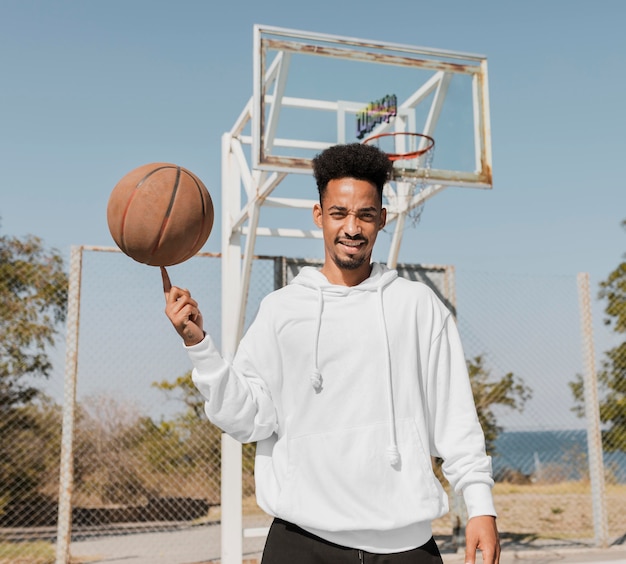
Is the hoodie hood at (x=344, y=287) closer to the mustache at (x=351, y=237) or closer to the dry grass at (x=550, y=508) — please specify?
the mustache at (x=351, y=237)

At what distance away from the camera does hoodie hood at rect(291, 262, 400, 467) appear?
1.85 metres

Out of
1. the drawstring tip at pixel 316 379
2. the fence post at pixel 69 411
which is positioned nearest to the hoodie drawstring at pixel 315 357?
the drawstring tip at pixel 316 379

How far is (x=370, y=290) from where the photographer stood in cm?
202

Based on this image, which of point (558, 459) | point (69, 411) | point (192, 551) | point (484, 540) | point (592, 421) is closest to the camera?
point (484, 540)

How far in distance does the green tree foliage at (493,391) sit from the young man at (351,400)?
15.2 feet

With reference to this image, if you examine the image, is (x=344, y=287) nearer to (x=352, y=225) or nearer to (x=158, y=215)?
(x=352, y=225)

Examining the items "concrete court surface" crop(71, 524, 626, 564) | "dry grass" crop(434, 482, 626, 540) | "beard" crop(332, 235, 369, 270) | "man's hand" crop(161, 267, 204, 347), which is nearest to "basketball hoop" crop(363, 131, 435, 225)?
"concrete court surface" crop(71, 524, 626, 564)

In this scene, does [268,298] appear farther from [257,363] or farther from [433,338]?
[433,338]

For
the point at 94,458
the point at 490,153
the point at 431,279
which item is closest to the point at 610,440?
the point at 431,279

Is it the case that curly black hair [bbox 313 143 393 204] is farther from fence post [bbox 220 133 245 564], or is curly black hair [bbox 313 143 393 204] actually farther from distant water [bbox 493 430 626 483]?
distant water [bbox 493 430 626 483]

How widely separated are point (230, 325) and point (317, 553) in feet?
12.6

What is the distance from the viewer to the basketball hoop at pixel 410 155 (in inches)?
207

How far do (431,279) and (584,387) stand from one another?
1552mm

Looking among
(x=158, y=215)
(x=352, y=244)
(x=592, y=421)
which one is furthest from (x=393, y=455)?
(x=592, y=421)
